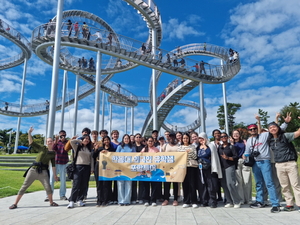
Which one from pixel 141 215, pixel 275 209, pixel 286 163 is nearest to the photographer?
pixel 141 215

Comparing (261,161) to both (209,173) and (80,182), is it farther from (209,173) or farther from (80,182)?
(80,182)

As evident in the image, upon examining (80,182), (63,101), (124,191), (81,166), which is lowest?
(124,191)

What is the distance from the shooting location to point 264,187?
5.46 m

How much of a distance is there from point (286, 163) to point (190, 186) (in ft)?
7.39

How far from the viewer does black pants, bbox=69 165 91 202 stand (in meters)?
5.37

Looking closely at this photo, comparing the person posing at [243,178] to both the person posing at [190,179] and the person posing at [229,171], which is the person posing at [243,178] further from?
the person posing at [190,179]

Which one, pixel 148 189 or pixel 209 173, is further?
pixel 148 189

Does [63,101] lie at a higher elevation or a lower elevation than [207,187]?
higher

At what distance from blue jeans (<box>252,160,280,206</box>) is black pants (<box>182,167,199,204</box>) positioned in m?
1.49

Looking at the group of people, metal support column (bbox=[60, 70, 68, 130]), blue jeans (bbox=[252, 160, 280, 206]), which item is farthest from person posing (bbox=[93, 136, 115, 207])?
metal support column (bbox=[60, 70, 68, 130])

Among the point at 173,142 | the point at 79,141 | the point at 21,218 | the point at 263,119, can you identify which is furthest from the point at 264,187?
the point at 263,119

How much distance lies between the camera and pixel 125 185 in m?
5.68

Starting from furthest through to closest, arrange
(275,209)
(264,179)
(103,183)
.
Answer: (103,183) < (264,179) < (275,209)

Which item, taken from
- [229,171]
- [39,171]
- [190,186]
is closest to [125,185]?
[190,186]
